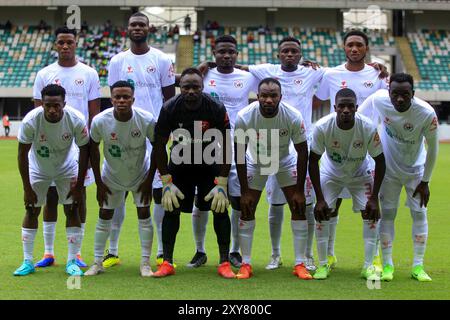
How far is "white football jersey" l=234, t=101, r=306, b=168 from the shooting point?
7258 mm

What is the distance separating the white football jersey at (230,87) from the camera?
8.18 m

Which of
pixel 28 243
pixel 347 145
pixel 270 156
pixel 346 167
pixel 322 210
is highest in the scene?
pixel 347 145

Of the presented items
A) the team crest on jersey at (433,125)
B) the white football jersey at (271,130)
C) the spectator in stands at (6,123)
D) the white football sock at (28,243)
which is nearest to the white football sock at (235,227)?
the white football jersey at (271,130)

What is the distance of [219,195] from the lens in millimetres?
7215

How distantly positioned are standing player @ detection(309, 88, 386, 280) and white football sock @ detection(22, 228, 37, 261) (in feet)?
9.64

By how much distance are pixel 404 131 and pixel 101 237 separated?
3.31 metres

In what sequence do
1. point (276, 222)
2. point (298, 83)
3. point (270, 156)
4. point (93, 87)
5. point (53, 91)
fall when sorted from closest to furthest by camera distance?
point (53, 91) → point (270, 156) → point (276, 222) → point (298, 83) → point (93, 87)

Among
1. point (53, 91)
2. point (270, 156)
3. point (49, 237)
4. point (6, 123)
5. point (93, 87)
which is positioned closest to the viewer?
point (53, 91)

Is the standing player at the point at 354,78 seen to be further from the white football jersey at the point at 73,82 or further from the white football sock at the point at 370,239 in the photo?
the white football jersey at the point at 73,82

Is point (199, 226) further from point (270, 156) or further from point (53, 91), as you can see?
point (53, 91)

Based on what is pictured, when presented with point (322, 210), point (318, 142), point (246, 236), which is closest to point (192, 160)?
point (246, 236)

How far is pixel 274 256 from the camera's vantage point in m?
7.94
